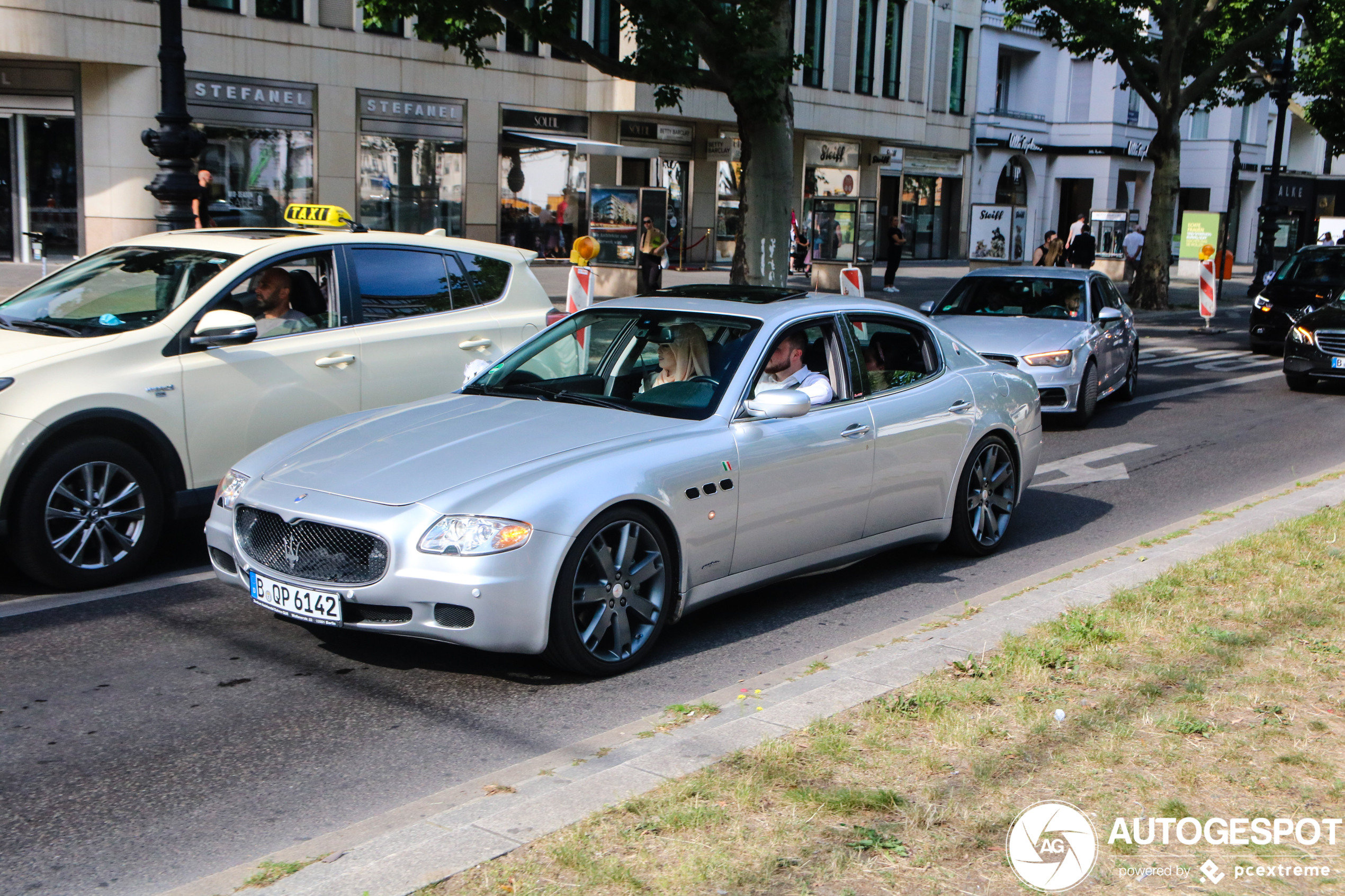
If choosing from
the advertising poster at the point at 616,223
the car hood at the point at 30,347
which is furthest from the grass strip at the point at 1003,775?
the advertising poster at the point at 616,223

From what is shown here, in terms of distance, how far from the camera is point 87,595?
20.9 ft

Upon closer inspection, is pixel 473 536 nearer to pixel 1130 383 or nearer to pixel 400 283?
pixel 400 283

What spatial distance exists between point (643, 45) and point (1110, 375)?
7.00 m

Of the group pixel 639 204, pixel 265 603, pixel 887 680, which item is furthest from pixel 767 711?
pixel 639 204

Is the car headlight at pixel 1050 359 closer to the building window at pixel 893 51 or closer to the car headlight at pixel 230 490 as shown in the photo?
the car headlight at pixel 230 490

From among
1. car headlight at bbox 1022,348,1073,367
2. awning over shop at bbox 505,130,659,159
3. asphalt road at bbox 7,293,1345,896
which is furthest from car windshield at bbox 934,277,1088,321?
awning over shop at bbox 505,130,659,159

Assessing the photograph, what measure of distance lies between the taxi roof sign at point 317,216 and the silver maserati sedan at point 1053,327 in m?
5.81

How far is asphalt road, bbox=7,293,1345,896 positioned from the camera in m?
3.92

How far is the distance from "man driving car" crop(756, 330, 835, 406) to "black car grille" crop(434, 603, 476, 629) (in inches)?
81.3

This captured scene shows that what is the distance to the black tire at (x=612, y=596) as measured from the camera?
5.12 meters

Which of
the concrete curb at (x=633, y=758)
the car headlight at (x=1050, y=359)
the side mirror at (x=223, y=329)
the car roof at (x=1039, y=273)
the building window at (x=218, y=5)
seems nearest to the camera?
the concrete curb at (x=633, y=758)

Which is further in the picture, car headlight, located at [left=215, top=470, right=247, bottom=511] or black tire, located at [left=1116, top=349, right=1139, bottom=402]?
black tire, located at [left=1116, top=349, right=1139, bottom=402]

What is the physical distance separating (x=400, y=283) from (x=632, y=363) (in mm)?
2224

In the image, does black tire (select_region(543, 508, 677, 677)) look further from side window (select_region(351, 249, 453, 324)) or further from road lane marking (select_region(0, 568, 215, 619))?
side window (select_region(351, 249, 453, 324))
